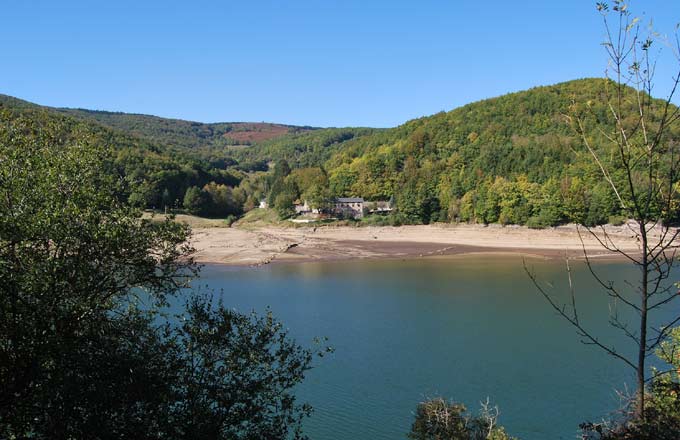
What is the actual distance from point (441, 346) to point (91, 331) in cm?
1496

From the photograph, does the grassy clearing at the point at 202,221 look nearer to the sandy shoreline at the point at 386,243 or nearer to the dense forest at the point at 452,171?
the dense forest at the point at 452,171

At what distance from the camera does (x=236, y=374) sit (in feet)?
22.0

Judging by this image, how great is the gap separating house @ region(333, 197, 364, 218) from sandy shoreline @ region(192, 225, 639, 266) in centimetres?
769

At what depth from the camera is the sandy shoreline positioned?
44656 mm

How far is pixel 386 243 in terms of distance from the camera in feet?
173

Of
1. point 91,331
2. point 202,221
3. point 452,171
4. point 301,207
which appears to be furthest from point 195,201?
point 91,331

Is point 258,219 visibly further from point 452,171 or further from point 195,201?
point 452,171

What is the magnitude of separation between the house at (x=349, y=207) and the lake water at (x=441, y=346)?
3460cm

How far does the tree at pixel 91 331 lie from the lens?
217 inches

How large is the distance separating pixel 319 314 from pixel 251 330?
1758cm

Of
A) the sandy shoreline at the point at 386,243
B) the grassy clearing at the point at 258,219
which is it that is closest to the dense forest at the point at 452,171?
the grassy clearing at the point at 258,219

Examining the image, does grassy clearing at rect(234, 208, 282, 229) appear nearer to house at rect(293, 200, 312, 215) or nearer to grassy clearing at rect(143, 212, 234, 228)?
grassy clearing at rect(143, 212, 234, 228)

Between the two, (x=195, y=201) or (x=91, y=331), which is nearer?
(x=91, y=331)

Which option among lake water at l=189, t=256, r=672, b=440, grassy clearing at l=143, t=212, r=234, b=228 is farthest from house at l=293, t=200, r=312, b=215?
lake water at l=189, t=256, r=672, b=440
